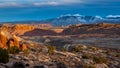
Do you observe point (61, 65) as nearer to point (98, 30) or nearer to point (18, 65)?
point (18, 65)

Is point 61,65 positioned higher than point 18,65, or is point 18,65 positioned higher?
point 18,65

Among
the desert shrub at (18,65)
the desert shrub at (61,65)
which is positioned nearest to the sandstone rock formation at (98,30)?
the desert shrub at (61,65)

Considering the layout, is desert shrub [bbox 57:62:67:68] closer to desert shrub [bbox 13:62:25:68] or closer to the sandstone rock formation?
desert shrub [bbox 13:62:25:68]

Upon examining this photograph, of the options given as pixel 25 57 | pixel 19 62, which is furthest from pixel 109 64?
pixel 19 62

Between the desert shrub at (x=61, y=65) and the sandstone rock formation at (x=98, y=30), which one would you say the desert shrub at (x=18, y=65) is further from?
the sandstone rock formation at (x=98, y=30)

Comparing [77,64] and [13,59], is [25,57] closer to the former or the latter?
[13,59]

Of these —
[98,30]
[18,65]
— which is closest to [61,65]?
[18,65]

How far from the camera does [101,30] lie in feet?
467

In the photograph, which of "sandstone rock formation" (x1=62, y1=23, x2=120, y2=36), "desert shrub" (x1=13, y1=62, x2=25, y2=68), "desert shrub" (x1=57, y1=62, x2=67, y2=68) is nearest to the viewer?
"desert shrub" (x1=13, y1=62, x2=25, y2=68)

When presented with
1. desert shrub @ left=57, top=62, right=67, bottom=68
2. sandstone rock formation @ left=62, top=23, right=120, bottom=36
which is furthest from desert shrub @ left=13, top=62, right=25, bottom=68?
sandstone rock formation @ left=62, top=23, right=120, bottom=36

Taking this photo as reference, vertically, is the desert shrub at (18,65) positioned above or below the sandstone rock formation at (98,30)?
above

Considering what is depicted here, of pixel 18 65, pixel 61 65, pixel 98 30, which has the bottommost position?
pixel 98 30

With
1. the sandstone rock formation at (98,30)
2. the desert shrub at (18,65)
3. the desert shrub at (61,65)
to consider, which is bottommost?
the sandstone rock formation at (98,30)

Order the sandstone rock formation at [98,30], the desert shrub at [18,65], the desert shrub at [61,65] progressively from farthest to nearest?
the sandstone rock formation at [98,30], the desert shrub at [61,65], the desert shrub at [18,65]
